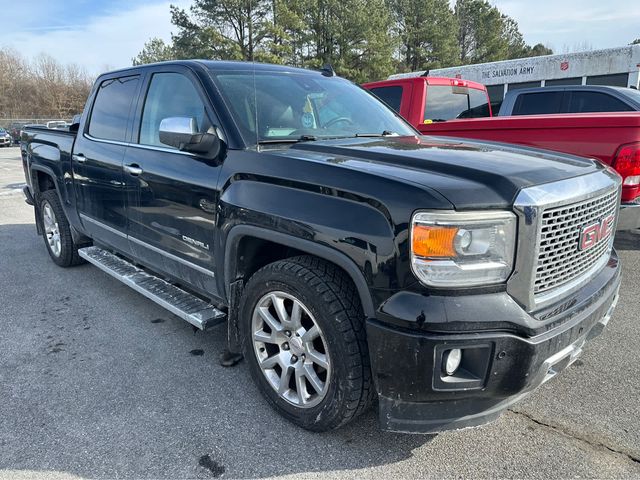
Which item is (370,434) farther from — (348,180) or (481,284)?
(348,180)

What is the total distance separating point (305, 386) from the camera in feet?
8.34

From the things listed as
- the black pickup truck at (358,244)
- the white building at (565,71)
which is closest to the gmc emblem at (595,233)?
the black pickup truck at (358,244)

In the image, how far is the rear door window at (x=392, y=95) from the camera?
700 centimetres

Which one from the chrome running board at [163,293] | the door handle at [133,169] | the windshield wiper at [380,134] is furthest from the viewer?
the door handle at [133,169]

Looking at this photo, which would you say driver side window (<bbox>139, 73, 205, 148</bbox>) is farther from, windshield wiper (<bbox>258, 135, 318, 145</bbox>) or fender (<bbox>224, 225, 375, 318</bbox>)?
fender (<bbox>224, 225, 375, 318</bbox>)

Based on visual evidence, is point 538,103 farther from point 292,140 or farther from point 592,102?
point 292,140

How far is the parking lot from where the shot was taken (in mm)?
2311

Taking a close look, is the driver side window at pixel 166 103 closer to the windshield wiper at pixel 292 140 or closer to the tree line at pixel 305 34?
the windshield wiper at pixel 292 140

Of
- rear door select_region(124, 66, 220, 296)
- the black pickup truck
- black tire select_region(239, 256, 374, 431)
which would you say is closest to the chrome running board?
the black pickup truck

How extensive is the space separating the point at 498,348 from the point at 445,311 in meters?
0.27

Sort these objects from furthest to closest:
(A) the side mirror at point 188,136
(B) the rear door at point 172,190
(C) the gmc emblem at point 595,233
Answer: (B) the rear door at point 172,190 < (A) the side mirror at point 188,136 < (C) the gmc emblem at point 595,233

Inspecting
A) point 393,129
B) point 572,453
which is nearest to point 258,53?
point 393,129

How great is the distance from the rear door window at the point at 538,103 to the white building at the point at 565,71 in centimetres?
402

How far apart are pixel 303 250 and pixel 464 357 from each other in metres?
0.86
